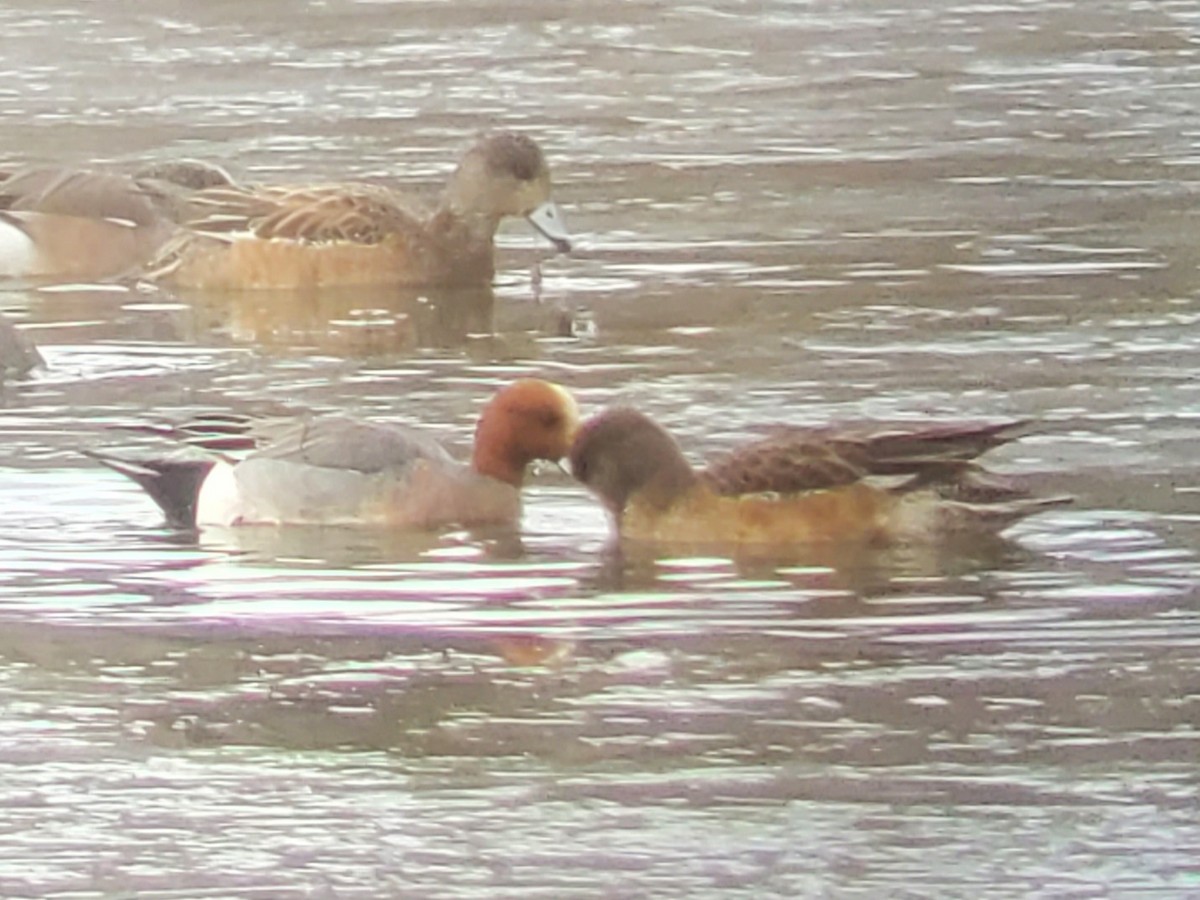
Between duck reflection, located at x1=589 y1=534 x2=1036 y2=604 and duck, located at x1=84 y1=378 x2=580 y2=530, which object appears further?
duck, located at x1=84 y1=378 x2=580 y2=530

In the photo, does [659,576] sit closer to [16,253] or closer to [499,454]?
[499,454]

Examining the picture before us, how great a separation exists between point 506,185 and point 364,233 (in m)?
0.60

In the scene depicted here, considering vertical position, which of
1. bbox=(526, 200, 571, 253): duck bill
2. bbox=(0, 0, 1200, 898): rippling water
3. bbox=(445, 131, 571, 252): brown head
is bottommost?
bbox=(0, 0, 1200, 898): rippling water

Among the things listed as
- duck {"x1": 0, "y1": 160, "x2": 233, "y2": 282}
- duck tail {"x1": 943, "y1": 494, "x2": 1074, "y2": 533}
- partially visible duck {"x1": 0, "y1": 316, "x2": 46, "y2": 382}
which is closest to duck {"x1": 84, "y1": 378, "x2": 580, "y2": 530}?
duck tail {"x1": 943, "y1": 494, "x2": 1074, "y2": 533}

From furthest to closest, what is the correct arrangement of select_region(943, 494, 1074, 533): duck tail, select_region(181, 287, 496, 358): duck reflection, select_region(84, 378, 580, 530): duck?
select_region(181, 287, 496, 358): duck reflection → select_region(84, 378, 580, 530): duck → select_region(943, 494, 1074, 533): duck tail

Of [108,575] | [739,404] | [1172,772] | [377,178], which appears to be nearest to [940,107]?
[377,178]

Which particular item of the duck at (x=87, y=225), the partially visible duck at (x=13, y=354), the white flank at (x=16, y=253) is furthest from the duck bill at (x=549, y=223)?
the partially visible duck at (x=13, y=354)

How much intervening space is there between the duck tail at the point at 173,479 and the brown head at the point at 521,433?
755 millimetres

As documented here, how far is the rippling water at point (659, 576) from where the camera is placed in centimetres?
624

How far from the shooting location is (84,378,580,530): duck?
8859mm

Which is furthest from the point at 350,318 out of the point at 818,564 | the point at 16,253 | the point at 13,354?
the point at 818,564

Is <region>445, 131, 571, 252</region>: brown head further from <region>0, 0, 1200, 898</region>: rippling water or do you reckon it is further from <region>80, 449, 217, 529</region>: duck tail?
<region>80, 449, 217, 529</region>: duck tail

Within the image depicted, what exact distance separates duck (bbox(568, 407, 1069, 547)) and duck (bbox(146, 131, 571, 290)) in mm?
4564

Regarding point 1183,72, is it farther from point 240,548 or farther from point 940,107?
point 240,548
